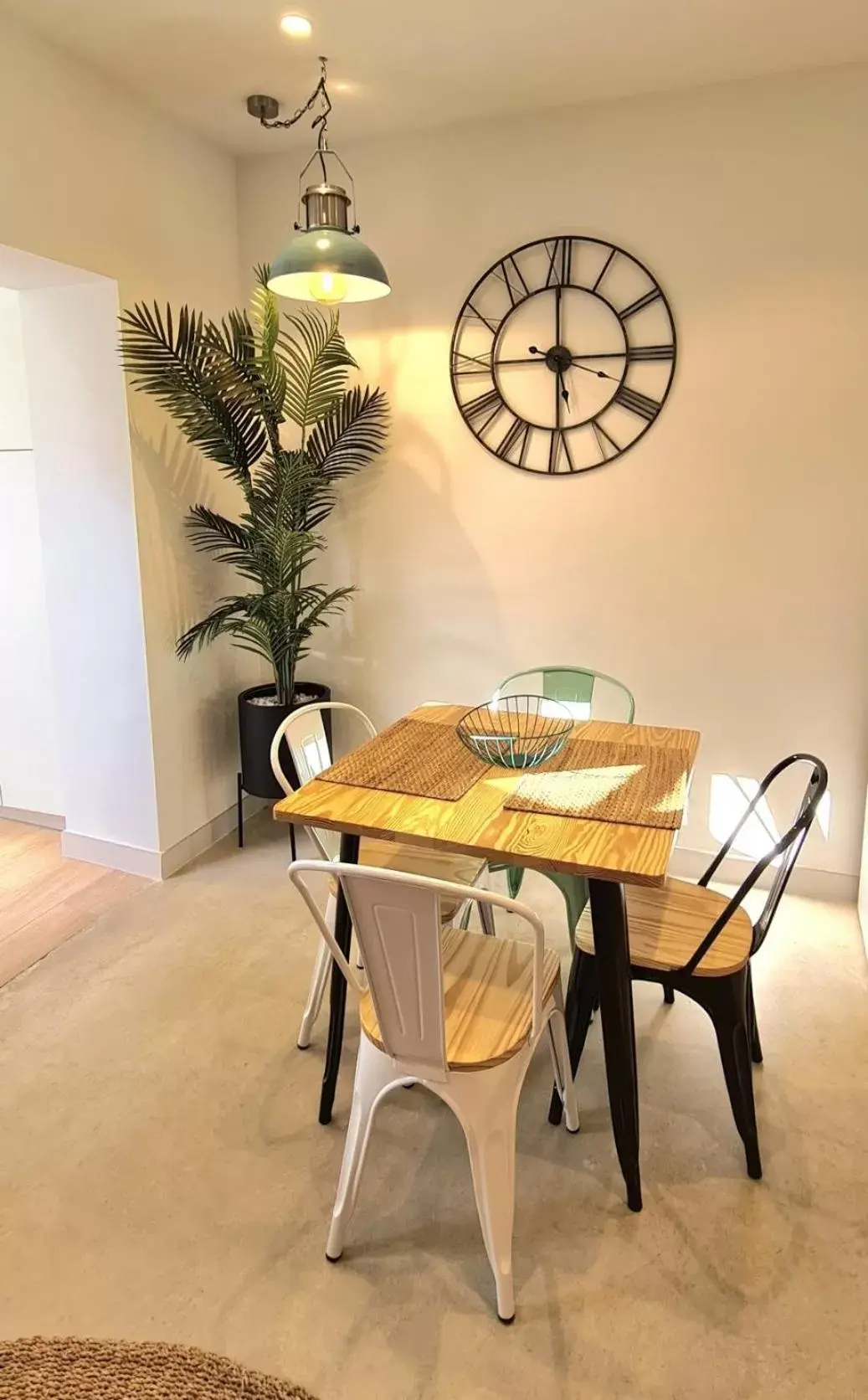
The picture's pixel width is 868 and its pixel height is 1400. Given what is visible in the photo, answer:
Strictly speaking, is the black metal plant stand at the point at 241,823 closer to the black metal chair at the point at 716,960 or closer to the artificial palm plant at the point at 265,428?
the artificial palm plant at the point at 265,428

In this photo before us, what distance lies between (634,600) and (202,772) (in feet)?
5.87

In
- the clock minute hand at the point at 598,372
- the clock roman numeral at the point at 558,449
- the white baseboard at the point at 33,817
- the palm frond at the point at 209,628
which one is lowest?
the white baseboard at the point at 33,817

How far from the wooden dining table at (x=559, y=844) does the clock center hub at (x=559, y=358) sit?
5.63ft

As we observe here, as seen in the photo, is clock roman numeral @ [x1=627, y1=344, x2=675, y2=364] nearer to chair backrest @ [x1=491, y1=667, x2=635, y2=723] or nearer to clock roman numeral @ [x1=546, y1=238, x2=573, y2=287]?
clock roman numeral @ [x1=546, y1=238, x2=573, y2=287]

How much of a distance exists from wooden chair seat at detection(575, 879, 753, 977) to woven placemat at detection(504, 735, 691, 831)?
0.17 metres

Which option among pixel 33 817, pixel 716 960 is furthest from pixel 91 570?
pixel 716 960

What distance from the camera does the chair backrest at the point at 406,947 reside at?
4.24ft

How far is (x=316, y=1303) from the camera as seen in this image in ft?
5.00

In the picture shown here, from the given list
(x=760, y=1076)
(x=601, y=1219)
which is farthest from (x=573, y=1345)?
(x=760, y=1076)

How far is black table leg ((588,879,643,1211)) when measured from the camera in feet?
5.19

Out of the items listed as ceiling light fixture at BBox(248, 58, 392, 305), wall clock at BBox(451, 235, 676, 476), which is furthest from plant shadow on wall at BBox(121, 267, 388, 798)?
ceiling light fixture at BBox(248, 58, 392, 305)

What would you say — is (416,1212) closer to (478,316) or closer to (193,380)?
(193,380)

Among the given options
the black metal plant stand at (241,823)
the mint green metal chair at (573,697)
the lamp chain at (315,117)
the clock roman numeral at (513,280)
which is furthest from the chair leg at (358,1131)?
the lamp chain at (315,117)

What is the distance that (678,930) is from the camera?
1.87 m
